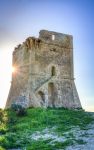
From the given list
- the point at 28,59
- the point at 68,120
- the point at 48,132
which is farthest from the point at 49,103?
the point at 48,132

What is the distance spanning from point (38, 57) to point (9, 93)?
7198 millimetres

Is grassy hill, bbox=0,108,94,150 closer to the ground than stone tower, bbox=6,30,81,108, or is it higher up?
closer to the ground

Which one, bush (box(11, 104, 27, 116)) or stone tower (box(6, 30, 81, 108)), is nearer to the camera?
bush (box(11, 104, 27, 116))

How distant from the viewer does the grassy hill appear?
53.0 feet

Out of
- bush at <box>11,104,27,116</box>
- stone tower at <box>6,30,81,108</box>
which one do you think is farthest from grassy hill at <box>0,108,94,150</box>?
stone tower at <box>6,30,81,108</box>

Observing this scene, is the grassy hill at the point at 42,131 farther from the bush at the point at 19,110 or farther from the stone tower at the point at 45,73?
the stone tower at the point at 45,73

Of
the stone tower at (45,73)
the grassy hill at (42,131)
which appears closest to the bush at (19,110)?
the grassy hill at (42,131)

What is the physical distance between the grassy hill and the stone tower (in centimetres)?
835

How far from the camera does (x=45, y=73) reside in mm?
37281

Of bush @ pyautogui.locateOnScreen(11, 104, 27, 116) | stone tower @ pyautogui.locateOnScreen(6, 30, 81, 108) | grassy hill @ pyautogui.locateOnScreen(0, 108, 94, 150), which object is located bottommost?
grassy hill @ pyautogui.locateOnScreen(0, 108, 94, 150)

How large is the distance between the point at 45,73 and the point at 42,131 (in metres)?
17.7

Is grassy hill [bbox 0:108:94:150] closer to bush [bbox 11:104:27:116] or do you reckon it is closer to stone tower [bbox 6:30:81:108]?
bush [bbox 11:104:27:116]

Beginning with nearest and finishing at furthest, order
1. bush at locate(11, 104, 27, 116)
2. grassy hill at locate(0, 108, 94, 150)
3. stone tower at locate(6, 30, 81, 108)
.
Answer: grassy hill at locate(0, 108, 94, 150) → bush at locate(11, 104, 27, 116) → stone tower at locate(6, 30, 81, 108)

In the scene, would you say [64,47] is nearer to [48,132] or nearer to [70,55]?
[70,55]
